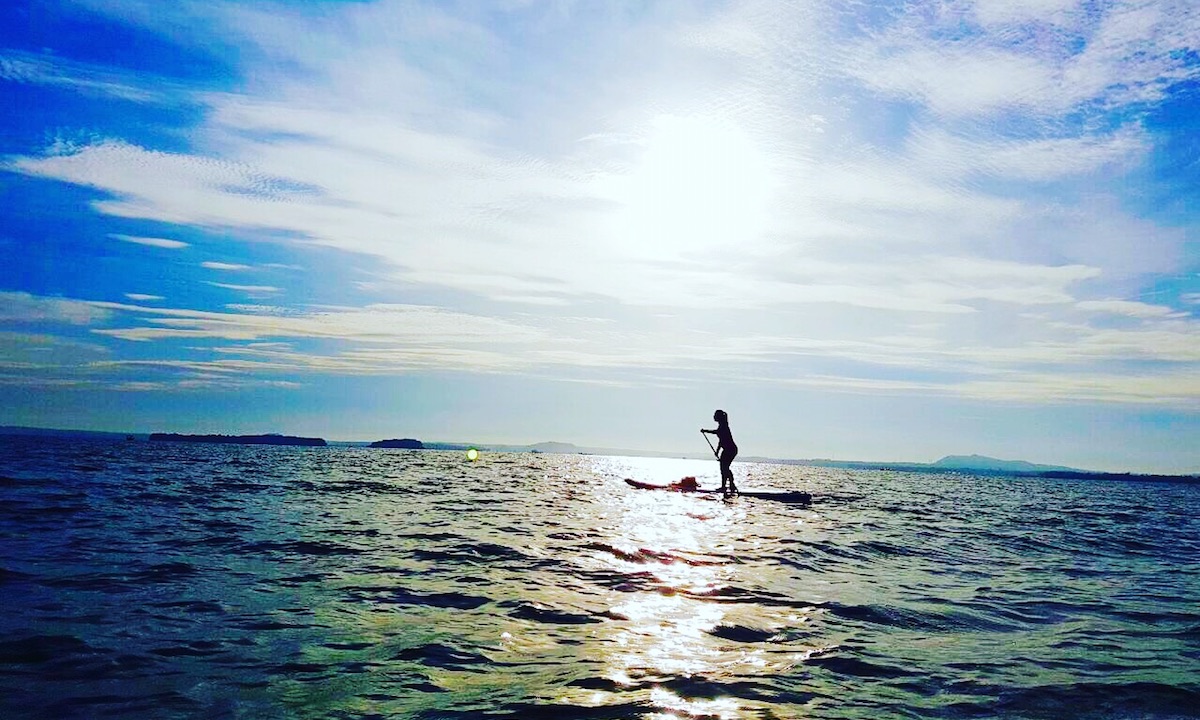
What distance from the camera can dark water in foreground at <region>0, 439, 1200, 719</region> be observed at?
20.6ft

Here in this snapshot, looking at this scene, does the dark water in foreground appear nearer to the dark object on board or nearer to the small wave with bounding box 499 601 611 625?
the small wave with bounding box 499 601 611 625

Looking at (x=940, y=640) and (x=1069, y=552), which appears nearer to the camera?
(x=940, y=640)

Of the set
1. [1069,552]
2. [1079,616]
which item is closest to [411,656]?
[1079,616]

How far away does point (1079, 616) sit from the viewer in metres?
10.9

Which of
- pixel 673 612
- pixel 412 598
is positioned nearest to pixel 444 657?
pixel 412 598

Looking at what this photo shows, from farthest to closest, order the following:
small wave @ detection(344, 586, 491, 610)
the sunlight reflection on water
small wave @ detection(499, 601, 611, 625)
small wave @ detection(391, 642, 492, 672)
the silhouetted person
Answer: the silhouetted person
small wave @ detection(344, 586, 491, 610)
small wave @ detection(499, 601, 611, 625)
small wave @ detection(391, 642, 492, 672)
the sunlight reflection on water

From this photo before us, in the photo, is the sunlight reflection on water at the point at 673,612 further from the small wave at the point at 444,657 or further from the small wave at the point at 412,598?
the small wave at the point at 412,598

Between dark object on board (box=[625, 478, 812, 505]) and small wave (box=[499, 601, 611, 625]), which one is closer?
small wave (box=[499, 601, 611, 625])

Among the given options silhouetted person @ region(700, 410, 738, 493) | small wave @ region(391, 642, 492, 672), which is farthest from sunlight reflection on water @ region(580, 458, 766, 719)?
silhouetted person @ region(700, 410, 738, 493)

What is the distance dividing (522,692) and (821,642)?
4.25 meters

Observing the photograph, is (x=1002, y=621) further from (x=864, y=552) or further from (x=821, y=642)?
(x=864, y=552)

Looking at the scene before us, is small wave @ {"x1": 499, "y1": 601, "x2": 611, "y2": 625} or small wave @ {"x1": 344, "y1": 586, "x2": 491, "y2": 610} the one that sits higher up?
small wave @ {"x1": 499, "y1": 601, "x2": 611, "y2": 625}

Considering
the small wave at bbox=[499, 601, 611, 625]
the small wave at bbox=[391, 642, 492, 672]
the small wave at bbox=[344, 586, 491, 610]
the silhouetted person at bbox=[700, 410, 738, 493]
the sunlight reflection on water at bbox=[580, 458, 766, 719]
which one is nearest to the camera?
the sunlight reflection on water at bbox=[580, 458, 766, 719]

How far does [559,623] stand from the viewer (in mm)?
9070
